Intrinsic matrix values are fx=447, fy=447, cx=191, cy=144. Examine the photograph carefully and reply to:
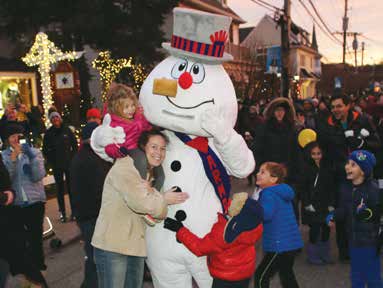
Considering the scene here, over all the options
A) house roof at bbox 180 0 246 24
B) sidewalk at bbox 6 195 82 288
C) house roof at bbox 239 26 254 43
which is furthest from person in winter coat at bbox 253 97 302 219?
house roof at bbox 239 26 254 43

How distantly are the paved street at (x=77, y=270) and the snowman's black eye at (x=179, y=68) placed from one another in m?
2.61

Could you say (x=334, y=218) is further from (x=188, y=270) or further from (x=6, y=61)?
(x=6, y=61)

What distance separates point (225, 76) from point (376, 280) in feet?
6.90

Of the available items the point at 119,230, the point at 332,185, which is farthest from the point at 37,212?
the point at 332,185

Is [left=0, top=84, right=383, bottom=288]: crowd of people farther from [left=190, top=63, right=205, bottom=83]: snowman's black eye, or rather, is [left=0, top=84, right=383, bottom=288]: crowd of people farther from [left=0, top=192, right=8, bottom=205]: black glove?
[left=190, top=63, right=205, bottom=83]: snowman's black eye

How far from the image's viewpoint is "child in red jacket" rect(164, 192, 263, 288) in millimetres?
2736

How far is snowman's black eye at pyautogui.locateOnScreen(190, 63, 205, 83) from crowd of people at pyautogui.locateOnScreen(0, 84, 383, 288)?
1.50 ft

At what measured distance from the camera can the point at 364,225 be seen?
3.77 meters

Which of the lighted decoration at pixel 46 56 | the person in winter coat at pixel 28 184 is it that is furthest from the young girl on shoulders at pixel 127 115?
the lighted decoration at pixel 46 56

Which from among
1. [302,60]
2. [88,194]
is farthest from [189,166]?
[302,60]

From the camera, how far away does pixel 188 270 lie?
3.13 m

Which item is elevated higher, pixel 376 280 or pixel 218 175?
pixel 218 175

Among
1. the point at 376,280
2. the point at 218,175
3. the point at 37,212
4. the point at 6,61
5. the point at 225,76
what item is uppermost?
the point at 6,61

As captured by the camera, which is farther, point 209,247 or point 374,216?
point 374,216
